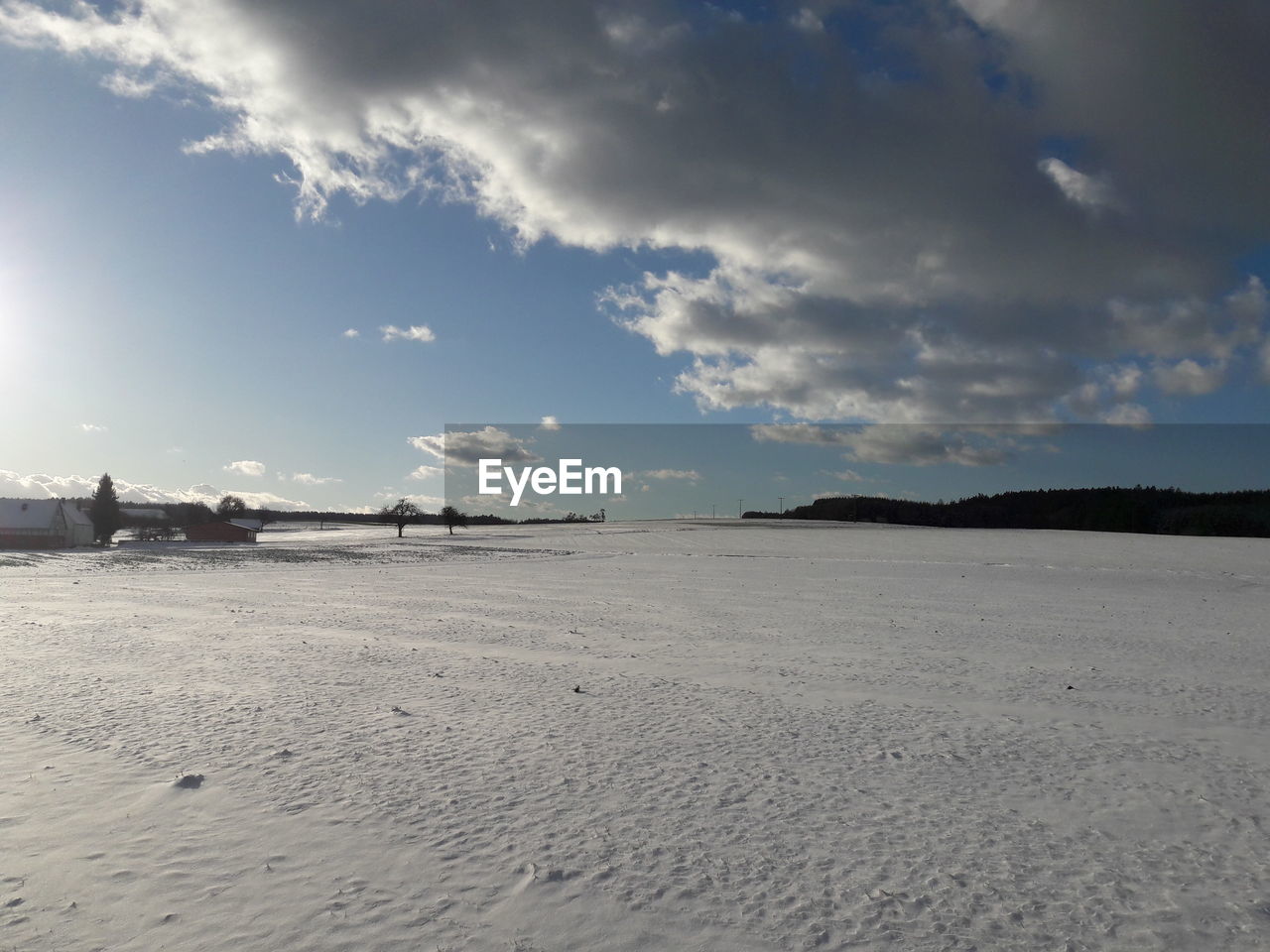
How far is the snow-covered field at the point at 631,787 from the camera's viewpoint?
5.30 m

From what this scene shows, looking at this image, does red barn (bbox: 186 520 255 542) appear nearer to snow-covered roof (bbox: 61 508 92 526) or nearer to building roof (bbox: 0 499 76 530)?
snow-covered roof (bbox: 61 508 92 526)

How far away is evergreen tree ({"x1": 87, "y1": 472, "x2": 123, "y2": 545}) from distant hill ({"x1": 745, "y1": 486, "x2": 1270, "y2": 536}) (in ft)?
295

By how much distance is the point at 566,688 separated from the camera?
11.8 meters

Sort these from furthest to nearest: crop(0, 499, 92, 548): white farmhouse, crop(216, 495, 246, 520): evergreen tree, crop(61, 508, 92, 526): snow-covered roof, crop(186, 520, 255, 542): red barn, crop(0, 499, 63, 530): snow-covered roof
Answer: crop(216, 495, 246, 520): evergreen tree → crop(186, 520, 255, 542): red barn → crop(61, 508, 92, 526): snow-covered roof → crop(0, 499, 63, 530): snow-covered roof → crop(0, 499, 92, 548): white farmhouse

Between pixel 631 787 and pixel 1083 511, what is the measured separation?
135755 millimetres

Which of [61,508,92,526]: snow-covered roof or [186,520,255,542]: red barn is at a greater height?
[61,508,92,526]: snow-covered roof

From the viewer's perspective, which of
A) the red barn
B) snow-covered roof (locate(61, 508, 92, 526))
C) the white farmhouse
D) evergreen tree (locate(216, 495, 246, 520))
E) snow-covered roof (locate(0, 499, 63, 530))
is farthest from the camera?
evergreen tree (locate(216, 495, 246, 520))

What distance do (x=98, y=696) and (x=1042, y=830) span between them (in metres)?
12.0

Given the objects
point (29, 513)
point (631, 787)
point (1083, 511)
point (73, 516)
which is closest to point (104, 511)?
point (73, 516)

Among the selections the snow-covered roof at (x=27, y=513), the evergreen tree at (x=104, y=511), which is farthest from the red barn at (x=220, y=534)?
the snow-covered roof at (x=27, y=513)

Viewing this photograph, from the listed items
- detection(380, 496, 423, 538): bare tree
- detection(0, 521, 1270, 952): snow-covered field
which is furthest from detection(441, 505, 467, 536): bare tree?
detection(0, 521, 1270, 952): snow-covered field

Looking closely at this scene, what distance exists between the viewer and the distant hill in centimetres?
9823

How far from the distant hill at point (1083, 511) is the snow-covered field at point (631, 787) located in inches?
3891

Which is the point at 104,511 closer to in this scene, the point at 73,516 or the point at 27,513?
the point at 73,516
